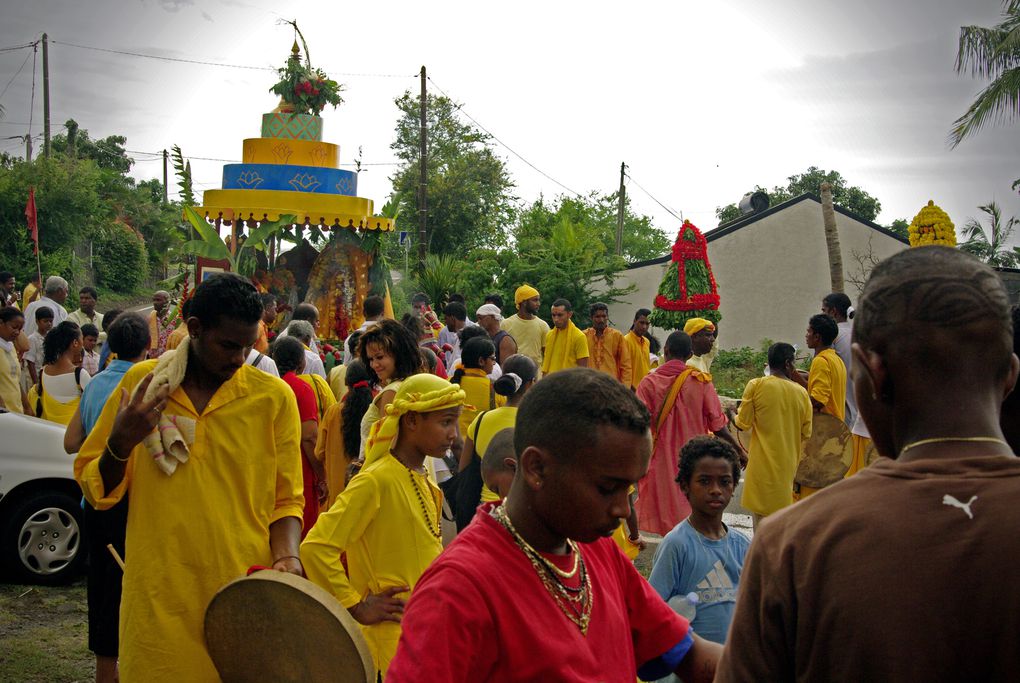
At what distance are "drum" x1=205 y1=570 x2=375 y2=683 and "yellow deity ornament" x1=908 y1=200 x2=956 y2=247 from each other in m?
10.2

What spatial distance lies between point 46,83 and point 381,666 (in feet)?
138

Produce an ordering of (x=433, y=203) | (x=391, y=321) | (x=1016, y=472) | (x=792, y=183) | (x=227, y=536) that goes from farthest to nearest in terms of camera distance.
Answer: (x=792, y=183)
(x=433, y=203)
(x=391, y=321)
(x=227, y=536)
(x=1016, y=472)

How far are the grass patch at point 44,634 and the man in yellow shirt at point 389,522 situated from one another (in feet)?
9.70

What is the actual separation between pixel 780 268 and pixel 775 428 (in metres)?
22.8

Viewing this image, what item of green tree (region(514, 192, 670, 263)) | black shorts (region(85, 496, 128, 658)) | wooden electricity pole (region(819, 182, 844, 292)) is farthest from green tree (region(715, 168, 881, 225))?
black shorts (region(85, 496, 128, 658))

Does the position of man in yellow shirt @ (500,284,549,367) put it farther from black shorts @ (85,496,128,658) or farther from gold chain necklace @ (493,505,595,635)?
gold chain necklace @ (493,505,595,635)

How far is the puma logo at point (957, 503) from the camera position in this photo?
5.31 ft

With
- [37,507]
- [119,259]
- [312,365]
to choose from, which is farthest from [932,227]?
[119,259]

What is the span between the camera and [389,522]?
3898 mm

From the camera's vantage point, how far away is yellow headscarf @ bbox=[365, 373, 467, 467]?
13.4 feet

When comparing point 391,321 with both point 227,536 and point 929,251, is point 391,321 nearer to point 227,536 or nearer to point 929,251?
point 227,536

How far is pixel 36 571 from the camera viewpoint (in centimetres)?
746

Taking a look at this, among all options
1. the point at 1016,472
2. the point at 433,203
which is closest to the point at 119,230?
the point at 433,203

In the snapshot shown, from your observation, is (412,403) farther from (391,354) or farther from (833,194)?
(833,194)
